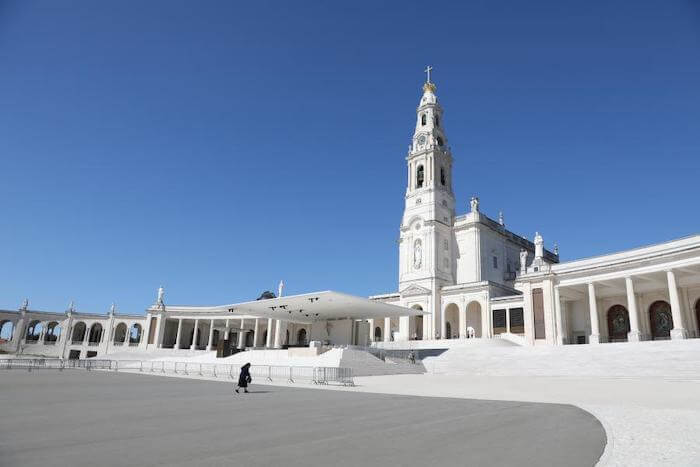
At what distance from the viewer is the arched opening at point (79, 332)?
82.8 meters

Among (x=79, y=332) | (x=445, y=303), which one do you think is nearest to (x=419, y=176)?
(x=445, y=303)

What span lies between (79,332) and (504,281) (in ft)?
258


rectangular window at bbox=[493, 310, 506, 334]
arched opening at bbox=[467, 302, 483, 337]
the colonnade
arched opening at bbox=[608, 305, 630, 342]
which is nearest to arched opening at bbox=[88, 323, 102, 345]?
arched opening at bbox=[467, 302, 483, 337]

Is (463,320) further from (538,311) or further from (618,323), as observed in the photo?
(618,323)

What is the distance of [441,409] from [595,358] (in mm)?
23006

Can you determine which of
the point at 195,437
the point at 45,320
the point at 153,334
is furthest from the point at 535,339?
the point at 45,320

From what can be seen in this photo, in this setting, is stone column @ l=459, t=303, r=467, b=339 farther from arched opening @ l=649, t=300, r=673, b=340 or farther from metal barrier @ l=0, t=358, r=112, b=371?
metal barrier @ l=0, t=358, r=112, b=371

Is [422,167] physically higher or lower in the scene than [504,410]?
higher

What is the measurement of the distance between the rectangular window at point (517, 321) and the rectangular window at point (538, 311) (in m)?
6.02

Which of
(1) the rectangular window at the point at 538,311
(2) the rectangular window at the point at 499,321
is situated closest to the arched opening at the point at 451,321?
(2) the rectangular window at the point at 499,321

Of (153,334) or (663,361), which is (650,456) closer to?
(663,361)

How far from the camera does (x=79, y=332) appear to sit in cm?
8431

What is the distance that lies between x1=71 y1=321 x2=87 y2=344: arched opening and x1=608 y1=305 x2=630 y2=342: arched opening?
86.3m

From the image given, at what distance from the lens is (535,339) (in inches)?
1652
